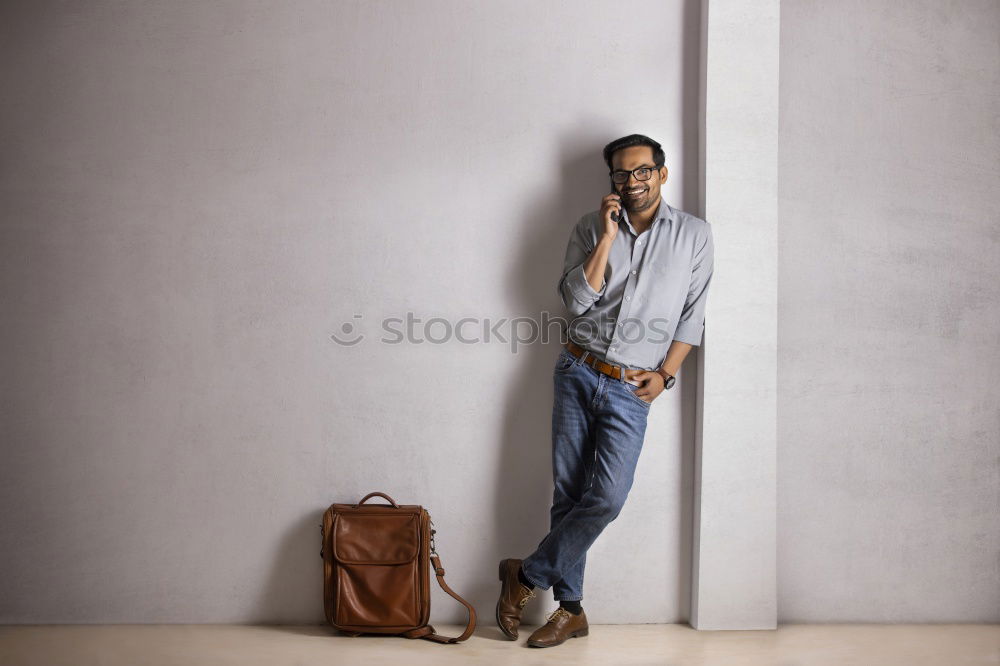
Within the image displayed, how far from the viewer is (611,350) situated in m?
2.62

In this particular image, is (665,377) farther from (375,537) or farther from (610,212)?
(375,537)

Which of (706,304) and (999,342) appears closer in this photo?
(706,304)

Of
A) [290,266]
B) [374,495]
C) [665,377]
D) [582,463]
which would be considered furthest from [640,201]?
[374,495]

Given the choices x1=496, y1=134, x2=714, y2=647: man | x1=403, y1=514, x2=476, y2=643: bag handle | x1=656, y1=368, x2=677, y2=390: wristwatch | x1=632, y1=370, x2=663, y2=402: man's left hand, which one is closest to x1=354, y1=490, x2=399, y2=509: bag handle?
x1=403, y1=514, x2=476, y2=643: bag handle

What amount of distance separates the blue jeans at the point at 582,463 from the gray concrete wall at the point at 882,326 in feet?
2.61

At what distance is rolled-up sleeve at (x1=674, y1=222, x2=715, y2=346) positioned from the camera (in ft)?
8.86

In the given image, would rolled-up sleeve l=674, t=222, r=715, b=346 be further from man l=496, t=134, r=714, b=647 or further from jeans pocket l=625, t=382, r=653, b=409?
jeans pocket l=625, t=382, r=653, b=409

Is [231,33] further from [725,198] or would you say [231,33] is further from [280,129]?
[725,198]

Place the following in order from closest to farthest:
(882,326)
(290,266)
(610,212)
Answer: (610,212) < (290,266) < (882,326)

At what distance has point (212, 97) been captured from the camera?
2.87 meters

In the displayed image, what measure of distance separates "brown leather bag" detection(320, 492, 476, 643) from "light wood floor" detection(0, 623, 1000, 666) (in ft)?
0.23

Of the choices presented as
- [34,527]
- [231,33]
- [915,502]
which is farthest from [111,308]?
[915,502]

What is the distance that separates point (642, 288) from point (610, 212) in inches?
12.0

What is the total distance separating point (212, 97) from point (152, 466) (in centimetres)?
151
